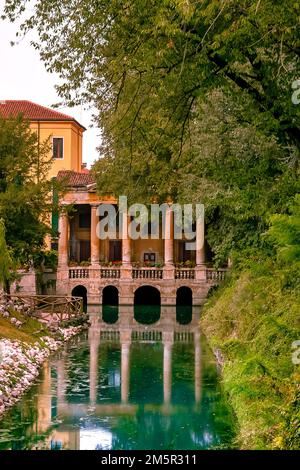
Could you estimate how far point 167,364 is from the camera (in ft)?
86.6

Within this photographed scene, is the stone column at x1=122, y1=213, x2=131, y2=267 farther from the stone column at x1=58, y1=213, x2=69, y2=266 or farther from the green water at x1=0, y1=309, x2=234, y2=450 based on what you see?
the green water at x1=0, y1=309, x2=234, y2=450

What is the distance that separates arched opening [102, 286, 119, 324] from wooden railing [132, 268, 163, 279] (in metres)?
2.41

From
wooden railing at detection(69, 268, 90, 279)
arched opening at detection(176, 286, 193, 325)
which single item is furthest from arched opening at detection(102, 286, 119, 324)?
arched opening at detection(176, 286, 193, 325)

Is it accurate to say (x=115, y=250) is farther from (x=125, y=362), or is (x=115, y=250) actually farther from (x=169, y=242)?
(x=125, y=362)

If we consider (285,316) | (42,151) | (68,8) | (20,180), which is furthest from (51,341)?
(68,8)

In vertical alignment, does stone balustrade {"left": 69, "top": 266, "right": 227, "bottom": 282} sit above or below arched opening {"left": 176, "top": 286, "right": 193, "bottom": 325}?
above

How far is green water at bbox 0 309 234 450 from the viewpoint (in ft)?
51.1

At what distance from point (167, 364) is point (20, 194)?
11.2 meters

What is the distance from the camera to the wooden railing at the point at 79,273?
5306cm

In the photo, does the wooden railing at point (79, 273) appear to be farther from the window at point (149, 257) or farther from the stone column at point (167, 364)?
the stone column at point (167, 364)

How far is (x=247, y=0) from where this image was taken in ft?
41.2

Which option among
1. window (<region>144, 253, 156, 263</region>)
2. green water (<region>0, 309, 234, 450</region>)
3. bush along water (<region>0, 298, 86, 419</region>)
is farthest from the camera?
window (<region>144, 253, 156, 263</region>)

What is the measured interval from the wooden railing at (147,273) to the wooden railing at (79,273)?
120 inches
